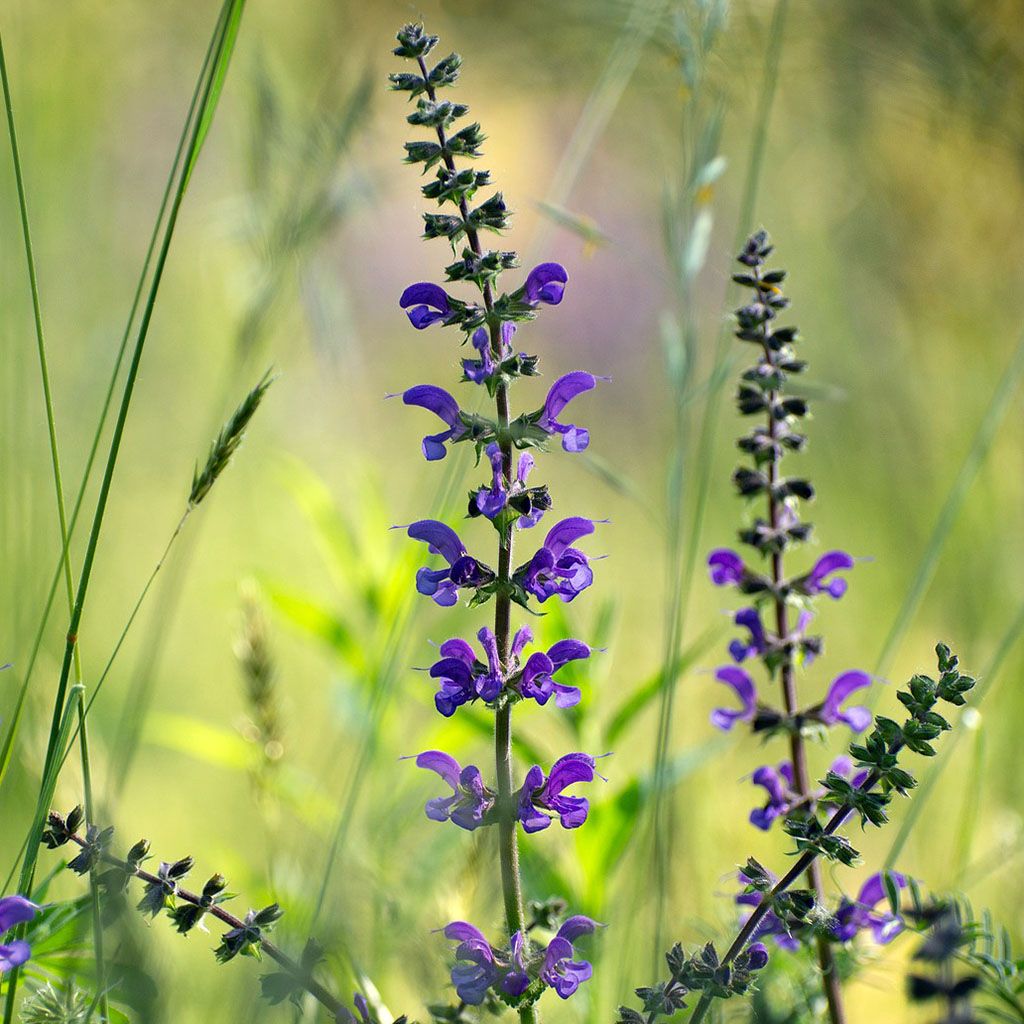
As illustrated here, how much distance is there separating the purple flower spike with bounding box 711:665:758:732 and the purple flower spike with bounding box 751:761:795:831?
4.5 inches

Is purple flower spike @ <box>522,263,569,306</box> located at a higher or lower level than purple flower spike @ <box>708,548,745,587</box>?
higher

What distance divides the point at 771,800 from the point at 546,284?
0.80 m

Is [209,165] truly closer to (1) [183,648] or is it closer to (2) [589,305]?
(2) [589,305]

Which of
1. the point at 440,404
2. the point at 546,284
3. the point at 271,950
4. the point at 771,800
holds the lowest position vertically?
the point at 271,950

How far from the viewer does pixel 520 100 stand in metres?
5.64

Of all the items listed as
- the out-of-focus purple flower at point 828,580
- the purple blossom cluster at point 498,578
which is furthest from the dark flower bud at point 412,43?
the out-of-focus purple flower at point 828,580

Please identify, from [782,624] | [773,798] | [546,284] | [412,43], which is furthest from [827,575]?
[412,43]

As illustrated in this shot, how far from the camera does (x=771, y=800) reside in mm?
1705

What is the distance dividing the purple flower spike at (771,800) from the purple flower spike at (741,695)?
115mm

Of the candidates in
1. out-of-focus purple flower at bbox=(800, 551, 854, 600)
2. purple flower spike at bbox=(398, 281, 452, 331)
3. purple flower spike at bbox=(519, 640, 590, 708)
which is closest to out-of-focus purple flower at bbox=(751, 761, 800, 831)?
out-of-focus purple flower at bbox=(800, 551, 854, 600)

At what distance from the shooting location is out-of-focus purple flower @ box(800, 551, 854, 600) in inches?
71.6

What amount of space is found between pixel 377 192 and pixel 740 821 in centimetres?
194

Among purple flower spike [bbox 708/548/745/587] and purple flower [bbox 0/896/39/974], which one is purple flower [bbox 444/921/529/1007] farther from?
purple flower spike [bbox 708/548/745/587]

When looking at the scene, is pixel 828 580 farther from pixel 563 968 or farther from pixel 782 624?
pixel 563 968
